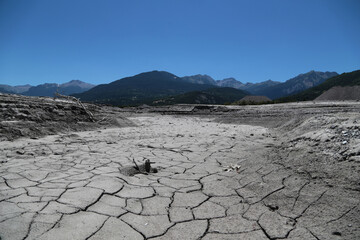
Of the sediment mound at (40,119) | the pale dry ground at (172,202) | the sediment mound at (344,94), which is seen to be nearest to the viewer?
the pale dry ground at (172,202)

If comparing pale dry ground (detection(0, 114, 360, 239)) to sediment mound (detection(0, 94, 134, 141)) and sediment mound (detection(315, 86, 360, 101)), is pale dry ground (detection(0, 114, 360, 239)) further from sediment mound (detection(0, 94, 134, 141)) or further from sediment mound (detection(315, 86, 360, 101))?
sediment mound (detection(315, 86, 360, 101))

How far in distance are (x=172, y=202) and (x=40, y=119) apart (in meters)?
5.93

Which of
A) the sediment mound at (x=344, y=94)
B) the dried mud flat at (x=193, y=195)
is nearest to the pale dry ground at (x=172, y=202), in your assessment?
the dried mud flat at (x=193, y=195)

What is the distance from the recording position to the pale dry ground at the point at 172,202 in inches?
66.4

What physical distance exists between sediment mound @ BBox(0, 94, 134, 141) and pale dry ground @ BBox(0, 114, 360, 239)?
7.44ft

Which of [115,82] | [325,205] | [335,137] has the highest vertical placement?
[115,82]

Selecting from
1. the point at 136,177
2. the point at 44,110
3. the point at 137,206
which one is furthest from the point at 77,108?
the point at 137,206

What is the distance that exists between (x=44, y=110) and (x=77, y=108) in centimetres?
133

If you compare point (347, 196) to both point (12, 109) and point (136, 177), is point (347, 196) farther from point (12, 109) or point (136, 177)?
point (12, 109)

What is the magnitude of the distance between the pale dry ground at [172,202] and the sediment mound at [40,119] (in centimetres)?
227

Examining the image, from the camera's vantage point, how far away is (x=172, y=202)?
87.7 inches

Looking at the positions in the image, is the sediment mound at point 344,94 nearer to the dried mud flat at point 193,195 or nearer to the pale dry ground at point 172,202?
the dried mud flat at point 193,195

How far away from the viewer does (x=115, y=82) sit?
192625mm

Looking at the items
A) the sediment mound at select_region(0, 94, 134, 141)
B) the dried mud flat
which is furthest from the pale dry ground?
the sediment mound at select_region(0, 94, 134, 141)
